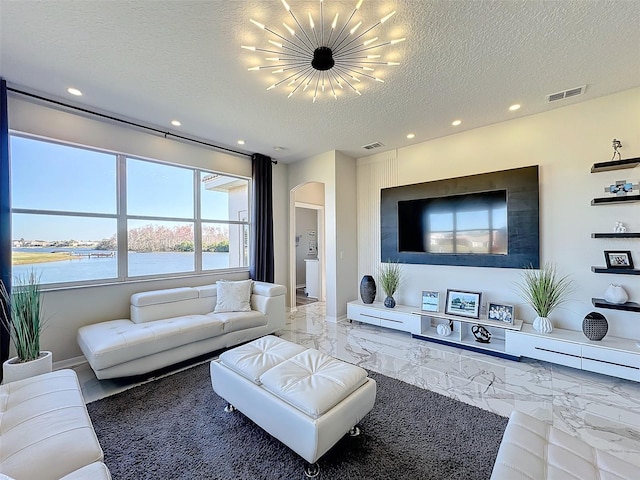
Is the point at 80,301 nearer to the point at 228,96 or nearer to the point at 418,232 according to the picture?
the point at 228,96

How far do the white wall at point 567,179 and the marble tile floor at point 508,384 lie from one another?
2.56 feet

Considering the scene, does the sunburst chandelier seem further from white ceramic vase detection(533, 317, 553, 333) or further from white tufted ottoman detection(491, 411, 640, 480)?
white ceramic vase detection(533, 317, 553, 333)

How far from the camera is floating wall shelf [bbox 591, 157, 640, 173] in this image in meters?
2.67

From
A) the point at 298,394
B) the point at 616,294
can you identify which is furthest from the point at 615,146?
the point at 298,394

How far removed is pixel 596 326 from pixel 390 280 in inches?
90.0

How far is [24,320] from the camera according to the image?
229cm

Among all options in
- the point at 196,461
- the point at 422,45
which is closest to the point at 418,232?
the point at 422,45

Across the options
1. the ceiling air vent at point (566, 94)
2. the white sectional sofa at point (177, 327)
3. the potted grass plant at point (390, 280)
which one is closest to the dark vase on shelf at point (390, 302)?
the potted grass plant at point (390, 280)

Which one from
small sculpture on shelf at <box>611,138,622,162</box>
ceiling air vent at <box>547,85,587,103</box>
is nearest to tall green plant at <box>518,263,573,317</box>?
small sculpture on shelf at <box>611,138,622,162</box>

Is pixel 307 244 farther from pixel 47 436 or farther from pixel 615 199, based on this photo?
pixel 47 436

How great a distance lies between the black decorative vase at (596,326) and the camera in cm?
264

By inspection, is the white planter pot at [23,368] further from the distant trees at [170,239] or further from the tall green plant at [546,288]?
the tall green plant at [546,288]

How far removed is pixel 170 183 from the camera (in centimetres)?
400

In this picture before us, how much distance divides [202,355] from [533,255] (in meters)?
4.12
